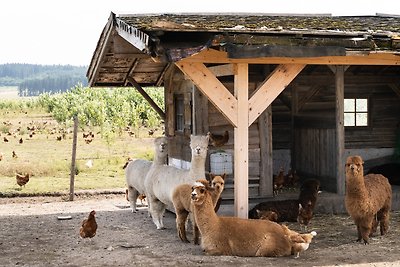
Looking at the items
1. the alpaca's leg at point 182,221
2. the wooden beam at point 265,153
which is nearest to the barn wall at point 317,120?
the wooden beam at point 265,153

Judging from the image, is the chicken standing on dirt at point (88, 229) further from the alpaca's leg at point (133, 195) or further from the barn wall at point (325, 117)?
the barn wall at point (325, 117)

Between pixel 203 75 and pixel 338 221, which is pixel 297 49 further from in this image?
pixel 338 221

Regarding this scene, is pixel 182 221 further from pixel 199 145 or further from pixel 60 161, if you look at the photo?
pixel 60 161

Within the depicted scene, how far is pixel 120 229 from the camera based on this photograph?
13617 millimetres

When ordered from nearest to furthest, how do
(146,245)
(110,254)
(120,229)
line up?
(110,254), (146,245), (120,229)

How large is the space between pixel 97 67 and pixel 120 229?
4316 millimetres

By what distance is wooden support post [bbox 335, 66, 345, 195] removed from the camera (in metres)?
14.8

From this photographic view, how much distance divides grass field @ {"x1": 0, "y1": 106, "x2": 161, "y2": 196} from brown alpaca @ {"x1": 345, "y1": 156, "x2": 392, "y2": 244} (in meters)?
11.0

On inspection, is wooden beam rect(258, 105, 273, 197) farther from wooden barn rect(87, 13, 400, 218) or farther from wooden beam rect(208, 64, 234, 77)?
wooden beam rect(208, 64, 234, 77)

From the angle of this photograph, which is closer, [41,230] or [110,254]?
[110,254]

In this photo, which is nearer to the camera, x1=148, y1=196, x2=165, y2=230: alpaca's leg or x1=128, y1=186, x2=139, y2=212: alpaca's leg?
x1=148, y1=196, x2=165, y2=230: alpaca's leg

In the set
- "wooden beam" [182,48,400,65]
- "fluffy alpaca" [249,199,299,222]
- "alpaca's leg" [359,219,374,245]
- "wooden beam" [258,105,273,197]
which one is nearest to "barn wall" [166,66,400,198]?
"wooden beam" [258,105,273,197]

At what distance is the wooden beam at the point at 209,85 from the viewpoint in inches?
446

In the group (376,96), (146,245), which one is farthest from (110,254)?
(376,96)
